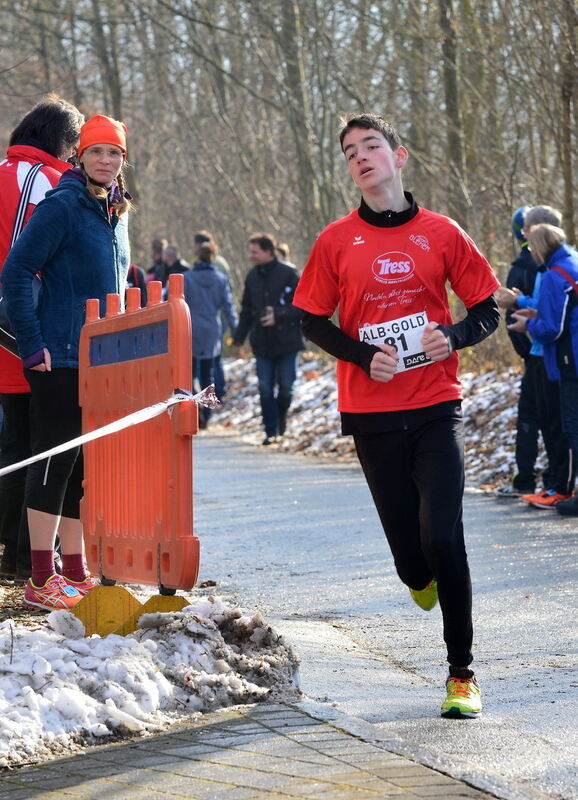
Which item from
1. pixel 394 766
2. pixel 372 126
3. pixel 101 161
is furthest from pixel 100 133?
pixel 394 766

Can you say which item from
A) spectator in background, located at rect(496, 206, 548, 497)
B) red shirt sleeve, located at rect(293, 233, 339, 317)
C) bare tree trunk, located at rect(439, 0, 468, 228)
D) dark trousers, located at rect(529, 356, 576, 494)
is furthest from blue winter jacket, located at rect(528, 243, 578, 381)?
bare tree trunk, located at rect(439, 0, 468, 228)

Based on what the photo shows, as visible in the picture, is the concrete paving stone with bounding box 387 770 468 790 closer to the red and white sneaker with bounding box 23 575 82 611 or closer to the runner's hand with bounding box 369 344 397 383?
the runner's hand with bounding box 369 344 397 383

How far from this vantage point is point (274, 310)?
59.1 feet

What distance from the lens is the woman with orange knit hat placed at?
6590 mm

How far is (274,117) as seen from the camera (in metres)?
35.6

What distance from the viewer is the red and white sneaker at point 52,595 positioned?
6609mm

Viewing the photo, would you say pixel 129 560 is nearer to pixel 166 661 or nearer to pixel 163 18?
pixel 166 661

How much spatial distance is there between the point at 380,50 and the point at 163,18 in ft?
34.9

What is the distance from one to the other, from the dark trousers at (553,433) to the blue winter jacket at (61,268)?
5689 mm

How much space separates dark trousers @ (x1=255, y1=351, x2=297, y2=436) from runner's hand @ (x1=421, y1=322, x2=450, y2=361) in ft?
42.5

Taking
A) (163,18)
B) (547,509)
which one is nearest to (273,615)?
(547,509)

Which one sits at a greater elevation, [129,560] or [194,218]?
[194,218]

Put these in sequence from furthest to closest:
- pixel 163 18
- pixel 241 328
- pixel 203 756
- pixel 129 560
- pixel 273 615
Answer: pixel 163 18 < pixel 241 328 < pixel 273 615 < pixel 129 560 < pixel 203 756

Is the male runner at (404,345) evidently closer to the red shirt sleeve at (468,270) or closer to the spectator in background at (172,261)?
the red shirt sleeve at (468,270)
